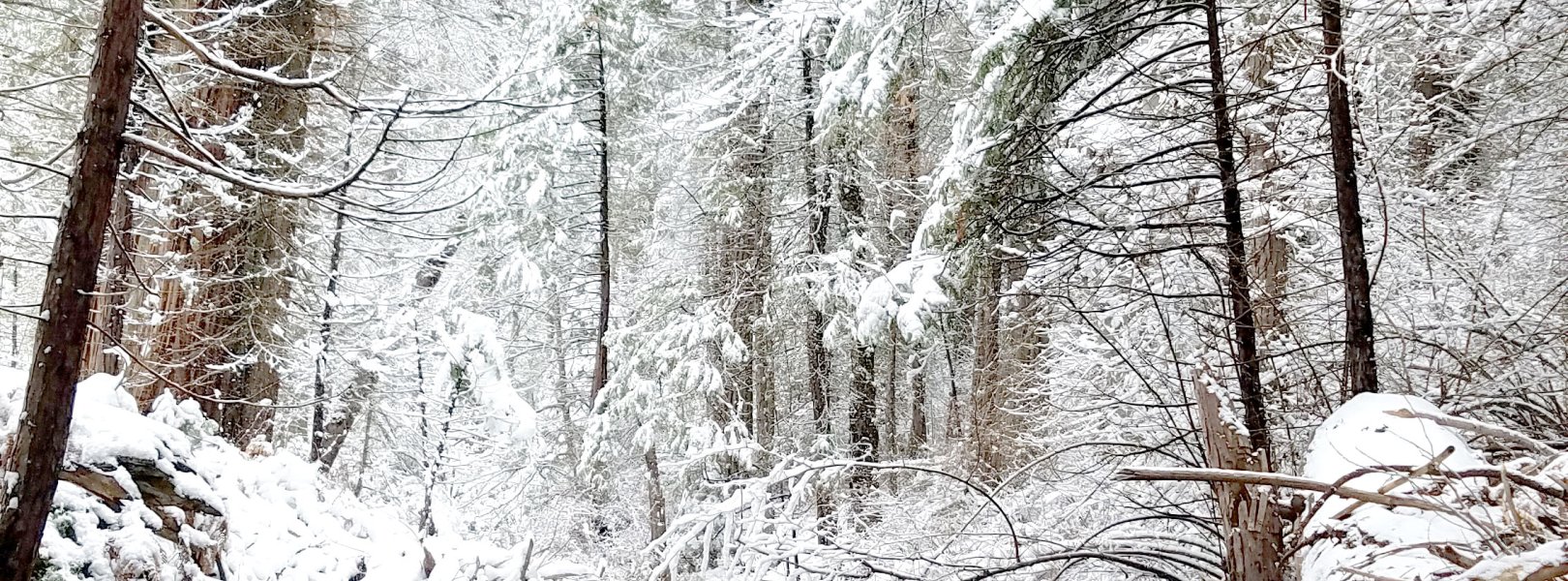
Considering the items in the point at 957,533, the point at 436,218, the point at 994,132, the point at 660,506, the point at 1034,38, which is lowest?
the point at 660,506

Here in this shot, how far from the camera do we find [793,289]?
36.6ft

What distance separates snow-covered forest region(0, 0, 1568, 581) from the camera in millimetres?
2904

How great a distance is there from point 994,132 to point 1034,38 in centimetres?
52

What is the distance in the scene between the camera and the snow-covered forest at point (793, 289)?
9.53 feet

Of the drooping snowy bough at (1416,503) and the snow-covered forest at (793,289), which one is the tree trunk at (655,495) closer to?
the snow-covered forest at (793,289)

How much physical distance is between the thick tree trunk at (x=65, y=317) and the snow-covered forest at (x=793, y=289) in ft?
0.04

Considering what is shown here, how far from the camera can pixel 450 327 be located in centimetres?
1108

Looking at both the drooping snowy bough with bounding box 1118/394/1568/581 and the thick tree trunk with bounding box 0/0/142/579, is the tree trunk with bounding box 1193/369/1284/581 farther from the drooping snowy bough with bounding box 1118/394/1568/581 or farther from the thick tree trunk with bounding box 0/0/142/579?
the thick tree trunk with bounding box 0/0/142/579

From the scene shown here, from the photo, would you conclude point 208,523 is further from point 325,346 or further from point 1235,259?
point 325,346

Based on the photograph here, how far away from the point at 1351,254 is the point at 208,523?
546cm

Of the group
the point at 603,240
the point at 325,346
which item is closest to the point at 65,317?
the point at 325,346

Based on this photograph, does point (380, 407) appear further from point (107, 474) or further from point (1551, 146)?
point (1551, 146)

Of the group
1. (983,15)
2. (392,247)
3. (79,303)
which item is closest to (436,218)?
(392,247)

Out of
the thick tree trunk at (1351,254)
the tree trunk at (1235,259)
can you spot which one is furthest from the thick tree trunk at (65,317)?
the thick tree trunk at (1351,254)
